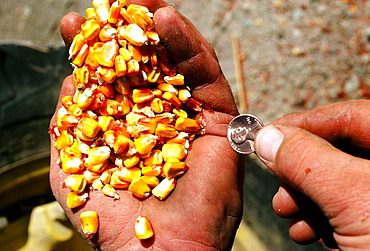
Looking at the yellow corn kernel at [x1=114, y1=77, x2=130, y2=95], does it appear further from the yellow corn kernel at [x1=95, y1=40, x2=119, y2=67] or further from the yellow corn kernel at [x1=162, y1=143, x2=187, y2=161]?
the yellow corn kernel at [x1=162, y1=143, x2=187, y2=161]

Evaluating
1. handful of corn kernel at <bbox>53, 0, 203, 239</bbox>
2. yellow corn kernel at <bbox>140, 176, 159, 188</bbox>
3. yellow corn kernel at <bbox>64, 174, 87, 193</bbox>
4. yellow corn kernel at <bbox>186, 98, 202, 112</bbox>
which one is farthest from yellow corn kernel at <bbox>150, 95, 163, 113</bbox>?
yellow corn kernel at <bbox>64, 174, 87, 193</bbox>

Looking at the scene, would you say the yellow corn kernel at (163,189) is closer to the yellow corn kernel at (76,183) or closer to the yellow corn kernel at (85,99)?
the yellow corn kernel at (76,183)

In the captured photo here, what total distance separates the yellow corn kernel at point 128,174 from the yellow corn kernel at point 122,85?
9.7 inches

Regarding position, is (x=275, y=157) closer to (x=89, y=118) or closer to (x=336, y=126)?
(x=336, y=126)

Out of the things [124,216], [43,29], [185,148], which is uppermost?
[185,148]

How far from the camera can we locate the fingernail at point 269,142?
0.88 m

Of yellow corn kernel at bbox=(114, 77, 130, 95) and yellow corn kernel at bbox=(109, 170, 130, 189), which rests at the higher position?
yellow corn kernel at bbox=(114, 77, 130, 95)

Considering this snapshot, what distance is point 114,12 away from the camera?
108cm

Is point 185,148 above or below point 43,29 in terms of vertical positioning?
above

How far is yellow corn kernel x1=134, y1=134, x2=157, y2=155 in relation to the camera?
3.48ft

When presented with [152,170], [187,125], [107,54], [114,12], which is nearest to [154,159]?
[152,170]

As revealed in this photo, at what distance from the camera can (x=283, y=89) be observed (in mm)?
2170

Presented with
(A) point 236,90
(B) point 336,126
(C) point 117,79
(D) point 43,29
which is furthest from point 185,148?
(D) point 43,29

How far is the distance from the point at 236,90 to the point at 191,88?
106 centimetres
